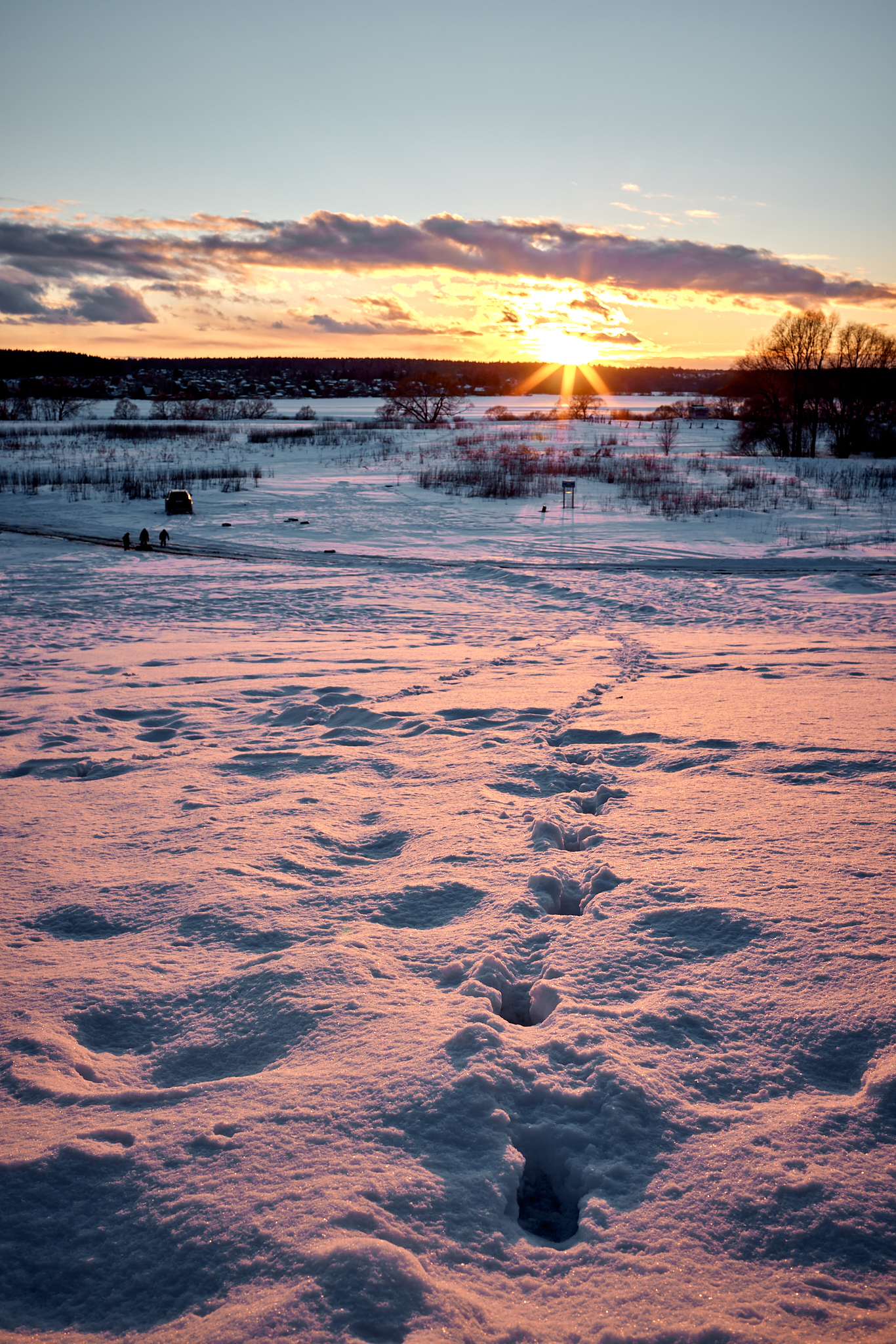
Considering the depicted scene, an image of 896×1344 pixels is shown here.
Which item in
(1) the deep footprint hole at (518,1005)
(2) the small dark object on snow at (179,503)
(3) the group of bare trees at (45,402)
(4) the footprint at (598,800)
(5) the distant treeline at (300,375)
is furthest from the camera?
(5) the distant treeline at (300,375)

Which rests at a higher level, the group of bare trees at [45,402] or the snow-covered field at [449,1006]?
the group of bare trees at [45,402]

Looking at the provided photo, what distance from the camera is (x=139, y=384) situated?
110062mm

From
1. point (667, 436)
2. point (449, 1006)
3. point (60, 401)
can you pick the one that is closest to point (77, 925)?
point (449, 1006)

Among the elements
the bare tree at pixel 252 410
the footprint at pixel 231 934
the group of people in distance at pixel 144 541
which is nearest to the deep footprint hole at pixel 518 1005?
the footprint at pixel 231 934

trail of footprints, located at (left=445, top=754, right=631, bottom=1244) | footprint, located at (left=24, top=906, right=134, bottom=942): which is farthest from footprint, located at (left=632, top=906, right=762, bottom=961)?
footprint, located at (left=24, top=906, right=134, bottom=942)

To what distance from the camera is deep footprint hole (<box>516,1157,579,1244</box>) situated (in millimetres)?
2125

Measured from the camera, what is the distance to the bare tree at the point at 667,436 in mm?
37362

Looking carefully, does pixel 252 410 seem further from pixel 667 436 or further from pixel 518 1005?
pixel 518 1005

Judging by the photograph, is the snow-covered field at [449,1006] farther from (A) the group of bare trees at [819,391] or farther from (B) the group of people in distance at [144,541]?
(A) the group of bare trees at [819,391]

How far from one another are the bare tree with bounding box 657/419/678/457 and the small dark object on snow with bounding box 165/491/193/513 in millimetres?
23139

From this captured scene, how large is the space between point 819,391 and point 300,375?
110394 mm

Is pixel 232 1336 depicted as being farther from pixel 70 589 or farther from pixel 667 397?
pixel 667 397

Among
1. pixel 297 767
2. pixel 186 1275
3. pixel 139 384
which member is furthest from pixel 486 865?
pixel 139 384

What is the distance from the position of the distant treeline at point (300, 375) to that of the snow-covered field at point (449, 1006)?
9092cm
